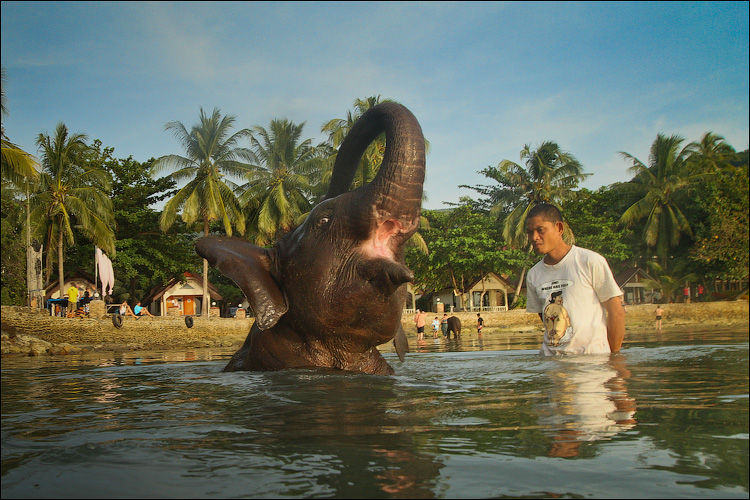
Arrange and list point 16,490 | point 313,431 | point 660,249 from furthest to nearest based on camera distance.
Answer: point 660,249 → point 313,431 → point 16,490

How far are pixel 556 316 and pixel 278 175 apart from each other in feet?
101

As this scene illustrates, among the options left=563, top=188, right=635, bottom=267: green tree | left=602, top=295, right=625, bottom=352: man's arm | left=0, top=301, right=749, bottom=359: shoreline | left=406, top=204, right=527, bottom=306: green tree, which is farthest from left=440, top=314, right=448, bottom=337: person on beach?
left=602, top=295, right=625, bottom=352: man's arm

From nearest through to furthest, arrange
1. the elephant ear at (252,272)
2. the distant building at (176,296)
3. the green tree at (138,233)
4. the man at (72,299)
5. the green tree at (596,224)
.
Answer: the elephant ear at (252,272) < the man at (72,299) < the green tree at (138,233) < the green tree at (596,224) < the distant building at (176,296)

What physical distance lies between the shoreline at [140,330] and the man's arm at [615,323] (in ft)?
25.3

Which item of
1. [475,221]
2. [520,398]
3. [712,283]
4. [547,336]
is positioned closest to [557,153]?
[475,221]

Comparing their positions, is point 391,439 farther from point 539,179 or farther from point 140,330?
point 539,179

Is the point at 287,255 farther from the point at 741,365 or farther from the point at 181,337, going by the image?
the point at 181,337

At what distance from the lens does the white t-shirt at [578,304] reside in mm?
4305

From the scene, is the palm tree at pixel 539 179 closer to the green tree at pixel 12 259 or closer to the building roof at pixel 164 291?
the building roof at pixel 164 291

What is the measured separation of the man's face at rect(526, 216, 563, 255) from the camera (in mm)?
4613

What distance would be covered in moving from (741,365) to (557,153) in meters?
37.6

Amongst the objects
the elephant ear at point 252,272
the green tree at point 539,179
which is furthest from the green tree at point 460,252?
the elephant ear at point 252,272

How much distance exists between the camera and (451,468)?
129 cm

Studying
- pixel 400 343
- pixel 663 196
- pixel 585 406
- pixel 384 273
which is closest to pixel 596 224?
pixel 663 196
